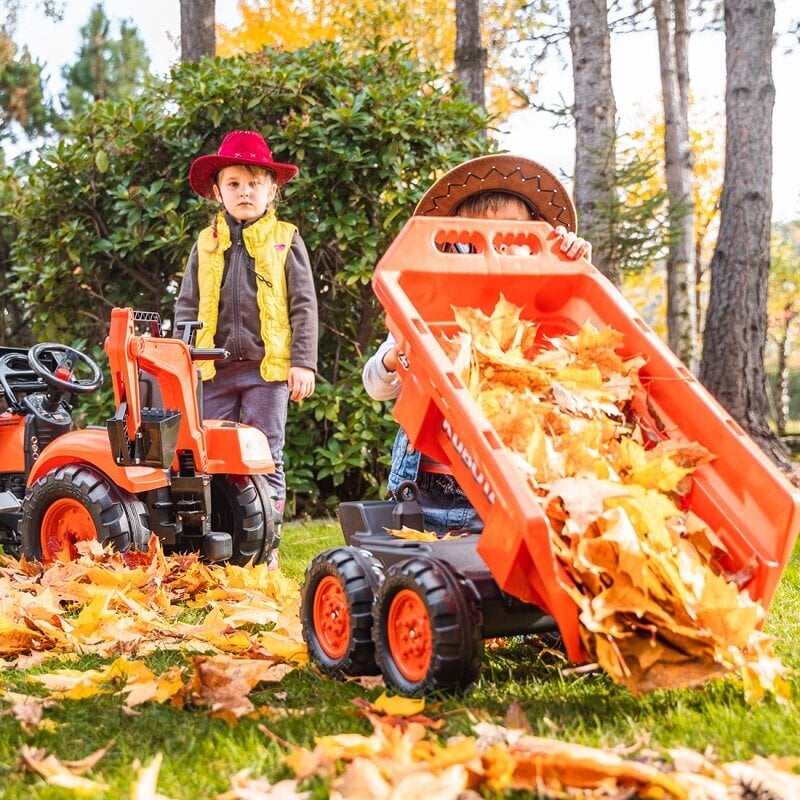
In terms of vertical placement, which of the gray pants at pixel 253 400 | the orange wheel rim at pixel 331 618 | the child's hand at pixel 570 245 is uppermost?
the child's hand at pixel 570 245

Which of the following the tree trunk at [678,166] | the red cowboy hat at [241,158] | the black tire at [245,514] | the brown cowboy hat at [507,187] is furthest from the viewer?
the tree trunk at [678,166]

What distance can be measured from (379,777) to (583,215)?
566 cm

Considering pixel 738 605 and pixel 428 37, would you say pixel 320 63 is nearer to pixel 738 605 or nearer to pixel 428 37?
pixel 738 605

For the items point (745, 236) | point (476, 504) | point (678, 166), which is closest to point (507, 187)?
point (476, 504)

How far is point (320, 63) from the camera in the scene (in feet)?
20.0

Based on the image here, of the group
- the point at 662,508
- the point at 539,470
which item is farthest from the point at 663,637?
the point at 539,470

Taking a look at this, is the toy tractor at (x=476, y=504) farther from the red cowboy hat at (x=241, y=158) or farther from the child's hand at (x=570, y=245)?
the red cowboy hat at (x=241, y=158)

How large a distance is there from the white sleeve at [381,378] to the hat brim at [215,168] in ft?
5.11

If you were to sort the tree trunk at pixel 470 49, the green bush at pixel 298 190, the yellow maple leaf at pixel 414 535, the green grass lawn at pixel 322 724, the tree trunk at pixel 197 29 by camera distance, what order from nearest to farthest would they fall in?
the green grass lawn at pixel 322 724 → the yellow maple leaf at pixel 414 535 → the green bush at pixel 298 190 → the tree trunk at pixel 197 29 → the tree trunk at pixel 470 49

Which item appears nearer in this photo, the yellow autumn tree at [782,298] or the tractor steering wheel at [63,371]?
the tractor steering wheel at [63,371]

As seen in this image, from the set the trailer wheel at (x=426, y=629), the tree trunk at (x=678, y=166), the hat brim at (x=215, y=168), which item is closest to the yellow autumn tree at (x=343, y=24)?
the tree trunk at (x=678, y=166)

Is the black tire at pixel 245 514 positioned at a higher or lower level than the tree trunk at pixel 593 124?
lower

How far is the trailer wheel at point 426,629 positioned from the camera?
86.0 inches

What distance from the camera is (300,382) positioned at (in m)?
4.45
